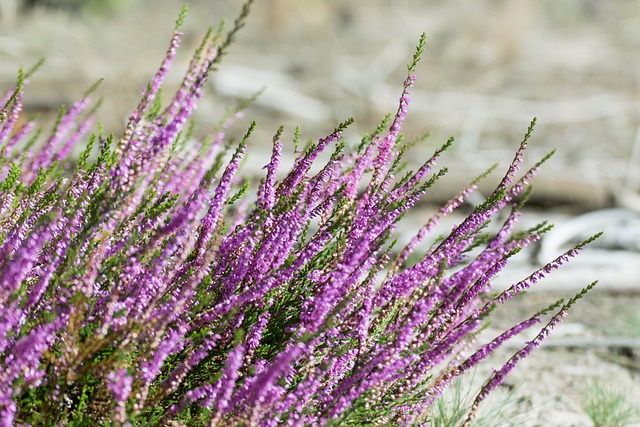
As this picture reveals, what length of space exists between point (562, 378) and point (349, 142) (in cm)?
515

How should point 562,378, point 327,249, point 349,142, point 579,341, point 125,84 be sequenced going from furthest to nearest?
1. point 125,84
2. point 349,142
3. point 579,341
4. point 562,378
5. point 327,249

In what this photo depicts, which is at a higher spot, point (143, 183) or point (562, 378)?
point (562, 378)

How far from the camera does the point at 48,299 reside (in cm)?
196

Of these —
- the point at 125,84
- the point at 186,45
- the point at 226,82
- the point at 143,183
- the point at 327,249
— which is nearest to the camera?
the point at 143,183

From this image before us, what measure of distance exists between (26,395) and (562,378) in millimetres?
3011

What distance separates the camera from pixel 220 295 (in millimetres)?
2211

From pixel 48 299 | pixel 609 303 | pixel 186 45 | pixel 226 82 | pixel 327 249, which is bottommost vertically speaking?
pixel 48 299

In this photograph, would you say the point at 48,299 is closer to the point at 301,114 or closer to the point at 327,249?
the point at 327,249

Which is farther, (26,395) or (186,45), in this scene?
(186,45)

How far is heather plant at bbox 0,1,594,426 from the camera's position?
5.94 ft

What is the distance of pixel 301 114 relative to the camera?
10.3 metres

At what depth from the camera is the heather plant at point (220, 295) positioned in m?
1.81

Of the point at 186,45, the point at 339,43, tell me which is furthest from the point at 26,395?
the point at 339,43

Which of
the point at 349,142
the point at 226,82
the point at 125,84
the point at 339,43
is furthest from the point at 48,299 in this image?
the point at 339,43
